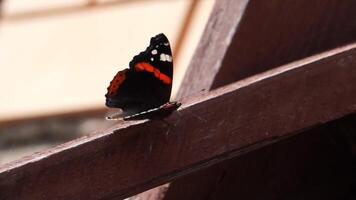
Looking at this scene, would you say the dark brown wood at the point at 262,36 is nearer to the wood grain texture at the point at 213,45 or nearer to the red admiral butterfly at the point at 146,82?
the wood grain texture at the point at 213,45

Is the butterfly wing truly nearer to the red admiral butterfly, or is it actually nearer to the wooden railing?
the red admiral butterfly

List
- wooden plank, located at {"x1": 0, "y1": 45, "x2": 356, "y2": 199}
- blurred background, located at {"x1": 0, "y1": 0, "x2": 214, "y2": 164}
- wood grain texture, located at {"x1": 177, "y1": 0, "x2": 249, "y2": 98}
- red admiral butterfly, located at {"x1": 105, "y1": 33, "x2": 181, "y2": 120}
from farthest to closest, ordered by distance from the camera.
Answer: blurred background, located at {"x1": 0, "y1": 0, "x2": 214, "y2": 164} < red admiral butterfly, located at {"x1": 105, "y1": 33, "x2": 181, "y2": 120} < wood grain texture, located at {"x1": 177, "y1": 0, "x2": 249, "y2": 98} < wooden plank, located at {"x1": 0, "y1": 45, "x2": 356, "y2": 199}

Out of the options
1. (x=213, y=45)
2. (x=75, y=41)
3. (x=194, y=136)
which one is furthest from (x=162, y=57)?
(x=75, y=41)

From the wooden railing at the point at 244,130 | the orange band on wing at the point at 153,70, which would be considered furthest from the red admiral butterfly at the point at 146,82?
the wooden railing at the point at 244,130

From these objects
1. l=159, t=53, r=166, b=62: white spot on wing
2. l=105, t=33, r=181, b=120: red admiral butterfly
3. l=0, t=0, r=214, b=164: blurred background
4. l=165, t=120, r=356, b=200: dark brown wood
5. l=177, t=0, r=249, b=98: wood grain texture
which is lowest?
l=0, t=0, r=214, b=164: blurred background

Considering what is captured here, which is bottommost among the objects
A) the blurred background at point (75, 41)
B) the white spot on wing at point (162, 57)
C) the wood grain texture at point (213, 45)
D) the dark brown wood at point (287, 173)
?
the blurred background at point (75, 41)

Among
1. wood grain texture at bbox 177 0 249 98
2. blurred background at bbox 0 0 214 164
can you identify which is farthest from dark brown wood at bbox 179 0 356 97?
blurred background at bbox 0 0 214 164

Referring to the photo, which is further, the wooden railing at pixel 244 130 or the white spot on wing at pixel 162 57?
the white spot on wing at pixel 162 57
